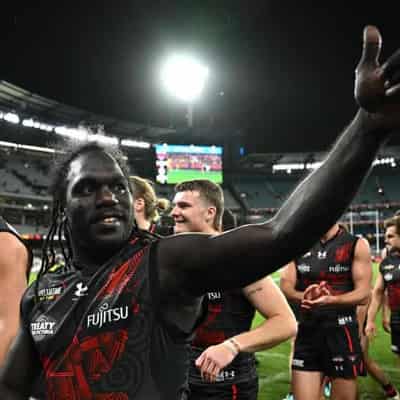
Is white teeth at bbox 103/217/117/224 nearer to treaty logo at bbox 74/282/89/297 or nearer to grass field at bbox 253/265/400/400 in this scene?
treaty logo at bbox 74/282/89/297

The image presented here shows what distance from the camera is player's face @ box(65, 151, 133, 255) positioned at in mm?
1546

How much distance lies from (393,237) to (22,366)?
5.41 metres

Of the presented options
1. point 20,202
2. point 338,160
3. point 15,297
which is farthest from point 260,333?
point 20,202

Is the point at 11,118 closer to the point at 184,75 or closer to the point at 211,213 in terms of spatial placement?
the point at 184,75

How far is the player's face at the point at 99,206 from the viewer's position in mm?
1546

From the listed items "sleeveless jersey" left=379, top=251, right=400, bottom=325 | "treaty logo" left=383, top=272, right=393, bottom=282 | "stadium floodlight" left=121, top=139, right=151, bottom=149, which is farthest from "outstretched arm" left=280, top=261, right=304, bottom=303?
"stadium floodlight" left=121, top=139, right=151, bottom=149

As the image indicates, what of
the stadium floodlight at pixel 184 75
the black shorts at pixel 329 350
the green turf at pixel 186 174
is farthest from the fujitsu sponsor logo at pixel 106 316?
the stadium floodlight at pixel 184 75

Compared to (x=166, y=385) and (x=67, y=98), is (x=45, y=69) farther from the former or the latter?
(x=166, y=385)

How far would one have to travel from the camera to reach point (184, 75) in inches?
1382

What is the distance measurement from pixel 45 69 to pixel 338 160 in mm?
37205

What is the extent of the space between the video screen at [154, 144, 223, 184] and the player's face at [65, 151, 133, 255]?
2769cm

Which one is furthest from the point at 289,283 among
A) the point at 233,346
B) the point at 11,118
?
the point at 11,118

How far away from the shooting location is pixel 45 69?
1394 inches

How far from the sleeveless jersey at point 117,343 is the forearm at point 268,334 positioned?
→ 1.20 m
